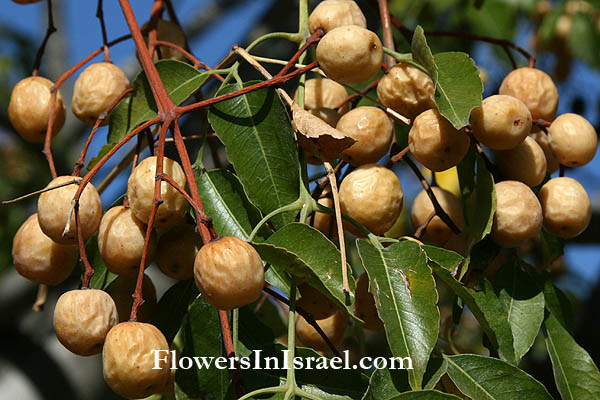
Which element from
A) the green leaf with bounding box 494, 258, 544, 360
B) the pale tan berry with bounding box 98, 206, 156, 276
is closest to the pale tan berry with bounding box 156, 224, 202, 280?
the pale tan berry with bounding box 98, 206, 156, 276

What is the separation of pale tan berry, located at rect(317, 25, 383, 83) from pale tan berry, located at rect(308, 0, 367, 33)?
7cm

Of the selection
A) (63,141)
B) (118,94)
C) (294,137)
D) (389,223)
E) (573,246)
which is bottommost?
(573,246)

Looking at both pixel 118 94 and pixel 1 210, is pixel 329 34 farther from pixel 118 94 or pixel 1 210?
pixel 1 210

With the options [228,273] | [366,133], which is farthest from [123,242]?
[366,133]

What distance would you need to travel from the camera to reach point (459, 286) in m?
0.68

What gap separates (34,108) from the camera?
911mm

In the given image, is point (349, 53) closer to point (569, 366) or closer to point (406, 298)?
point (406, 298)

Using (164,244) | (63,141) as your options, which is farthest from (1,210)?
(164,244)

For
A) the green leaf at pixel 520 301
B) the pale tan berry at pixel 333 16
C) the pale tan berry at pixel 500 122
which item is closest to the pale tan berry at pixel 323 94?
the pale tan berry at pixel 333 16

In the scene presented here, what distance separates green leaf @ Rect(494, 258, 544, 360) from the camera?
2.56ft

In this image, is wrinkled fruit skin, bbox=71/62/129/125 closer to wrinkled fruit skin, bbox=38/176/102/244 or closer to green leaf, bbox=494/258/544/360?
wrinkled fruit skin, bbox=38/176/102/244

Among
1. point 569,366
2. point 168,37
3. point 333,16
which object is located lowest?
point 569,366

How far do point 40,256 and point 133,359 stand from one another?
0.73 feet

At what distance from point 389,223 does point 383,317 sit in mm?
153
